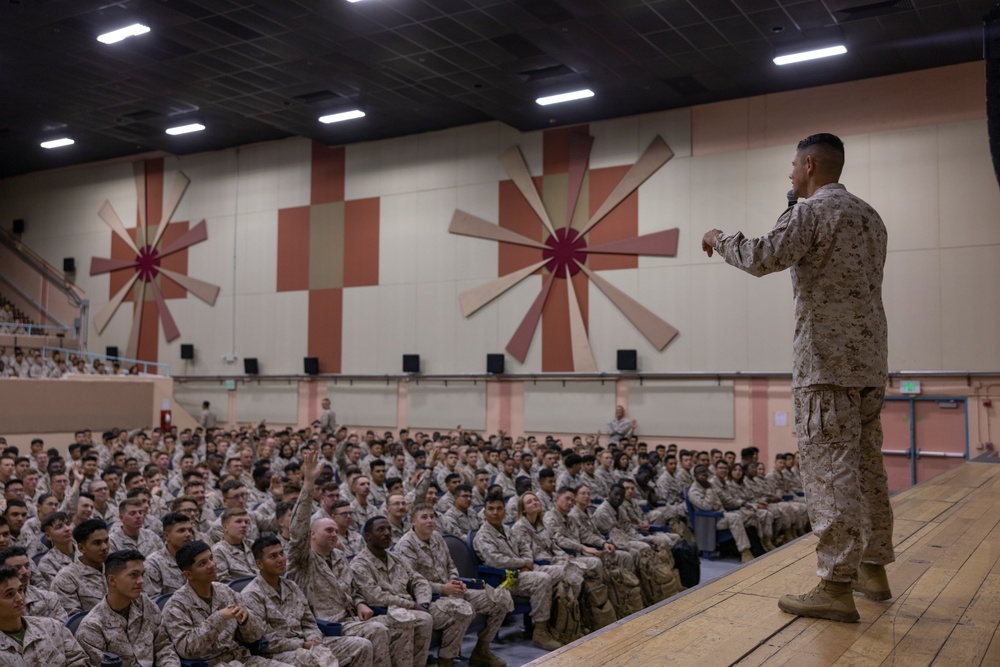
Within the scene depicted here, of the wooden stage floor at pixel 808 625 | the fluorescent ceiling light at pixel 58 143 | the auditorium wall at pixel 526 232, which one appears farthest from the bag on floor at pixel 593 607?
the fluorescent ceiling light at pixel 58 143

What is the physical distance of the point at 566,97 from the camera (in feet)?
43.4

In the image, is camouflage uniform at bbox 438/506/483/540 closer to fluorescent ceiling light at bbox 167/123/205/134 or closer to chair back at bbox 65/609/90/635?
chair back at bbox 65/609/90/635

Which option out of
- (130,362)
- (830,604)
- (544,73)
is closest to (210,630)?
(830,604)

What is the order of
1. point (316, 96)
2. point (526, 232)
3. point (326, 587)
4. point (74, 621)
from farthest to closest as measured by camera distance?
1. point (526, 232)
2. point (316, 96)
3. point (326, 587)
4. point (74, 621)

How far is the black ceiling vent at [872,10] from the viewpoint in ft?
32.7

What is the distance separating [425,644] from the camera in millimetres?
4902

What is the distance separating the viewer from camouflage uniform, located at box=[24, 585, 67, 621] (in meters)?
4.13

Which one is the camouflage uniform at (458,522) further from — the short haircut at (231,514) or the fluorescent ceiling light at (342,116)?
the fluorescent ceiling light at (342,116)

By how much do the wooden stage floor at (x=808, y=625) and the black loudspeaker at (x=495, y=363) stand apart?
11.3m

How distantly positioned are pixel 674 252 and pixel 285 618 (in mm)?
10520

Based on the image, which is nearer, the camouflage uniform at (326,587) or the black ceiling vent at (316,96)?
the camouflage uniform at (326,587)

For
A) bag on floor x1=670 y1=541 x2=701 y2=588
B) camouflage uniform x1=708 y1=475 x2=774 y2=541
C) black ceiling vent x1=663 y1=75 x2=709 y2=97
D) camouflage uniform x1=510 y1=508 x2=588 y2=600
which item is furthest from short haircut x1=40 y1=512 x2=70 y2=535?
black ceiling vent x1=663 y1=75 x2=709 y2=97

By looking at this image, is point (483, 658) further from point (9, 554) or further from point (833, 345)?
point (833, 345)

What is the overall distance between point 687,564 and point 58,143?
54.7ft
